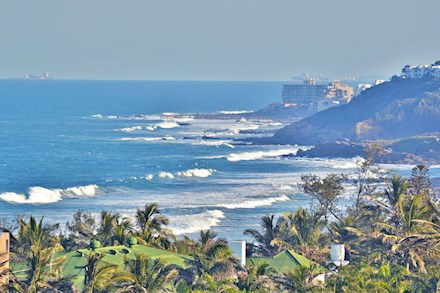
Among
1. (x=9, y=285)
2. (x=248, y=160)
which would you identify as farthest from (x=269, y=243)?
(x=248, y=160)

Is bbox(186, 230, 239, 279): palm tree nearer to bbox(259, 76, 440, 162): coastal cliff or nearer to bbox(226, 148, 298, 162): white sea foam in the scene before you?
bbox(226, 148, 298, 162): white sea foam

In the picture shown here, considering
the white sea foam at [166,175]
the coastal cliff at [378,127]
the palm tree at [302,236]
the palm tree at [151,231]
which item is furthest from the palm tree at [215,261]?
the coastal cliff at [378,127]

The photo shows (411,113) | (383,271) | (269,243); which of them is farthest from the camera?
(411,113)

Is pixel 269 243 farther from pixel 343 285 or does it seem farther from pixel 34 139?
pixel 34 139

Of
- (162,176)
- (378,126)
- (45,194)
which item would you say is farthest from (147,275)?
(378,126)

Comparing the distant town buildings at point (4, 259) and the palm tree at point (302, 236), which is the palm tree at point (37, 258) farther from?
the palm tree at point (302, 236)

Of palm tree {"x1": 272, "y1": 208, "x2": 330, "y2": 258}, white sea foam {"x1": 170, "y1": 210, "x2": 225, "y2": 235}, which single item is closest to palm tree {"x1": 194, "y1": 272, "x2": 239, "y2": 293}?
palm tree {"x1": 272, "y1": 208, "x2": 330, "y2": 258}
